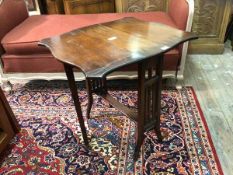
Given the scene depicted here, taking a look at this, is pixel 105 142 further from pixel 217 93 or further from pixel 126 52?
pixel 217 93

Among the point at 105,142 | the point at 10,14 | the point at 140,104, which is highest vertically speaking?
the point at 10,14

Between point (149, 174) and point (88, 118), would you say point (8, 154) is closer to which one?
point (88, 118)

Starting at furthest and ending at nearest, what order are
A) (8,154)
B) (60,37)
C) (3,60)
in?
(3,60), (8,154), (60,37)

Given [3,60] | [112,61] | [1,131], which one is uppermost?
[112,61]

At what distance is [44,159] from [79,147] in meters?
0.23

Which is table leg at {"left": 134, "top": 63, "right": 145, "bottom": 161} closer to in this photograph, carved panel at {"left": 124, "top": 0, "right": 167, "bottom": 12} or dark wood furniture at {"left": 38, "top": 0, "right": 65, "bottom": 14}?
carved panel at {"left": 124, "top": 0, "right": 167, "bottom": 12}

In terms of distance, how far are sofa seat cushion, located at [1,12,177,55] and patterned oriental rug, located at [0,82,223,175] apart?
470 mm

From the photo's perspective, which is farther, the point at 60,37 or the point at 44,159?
the point at 44,159

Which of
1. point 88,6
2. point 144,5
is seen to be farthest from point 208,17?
point 88,6

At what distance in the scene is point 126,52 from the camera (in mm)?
1031

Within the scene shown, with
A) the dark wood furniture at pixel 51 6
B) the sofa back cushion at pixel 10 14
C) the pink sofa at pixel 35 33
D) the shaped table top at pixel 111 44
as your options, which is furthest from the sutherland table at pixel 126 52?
the dark wood furniture at pixel 51 6

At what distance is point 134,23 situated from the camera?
4.58 feet

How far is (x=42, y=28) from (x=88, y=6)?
2.62ft

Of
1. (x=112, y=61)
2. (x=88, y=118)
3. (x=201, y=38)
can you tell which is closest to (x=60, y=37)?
(x=112, y=61)
